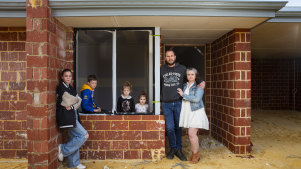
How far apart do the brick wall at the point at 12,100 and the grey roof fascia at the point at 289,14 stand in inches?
178

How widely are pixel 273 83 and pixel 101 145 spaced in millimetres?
9267

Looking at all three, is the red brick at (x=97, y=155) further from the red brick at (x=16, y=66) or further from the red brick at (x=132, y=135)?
the red brick at (x=16, y=66)

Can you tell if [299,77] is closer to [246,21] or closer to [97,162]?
[246,21]

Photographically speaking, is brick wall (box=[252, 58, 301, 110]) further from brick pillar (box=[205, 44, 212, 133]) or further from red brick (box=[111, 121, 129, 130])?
red brick (box=[111, 121, 129, 130])

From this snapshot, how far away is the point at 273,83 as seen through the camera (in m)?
10.3

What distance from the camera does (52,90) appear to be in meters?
3.22

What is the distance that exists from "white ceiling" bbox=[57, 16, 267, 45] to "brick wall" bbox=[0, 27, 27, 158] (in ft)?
3.80

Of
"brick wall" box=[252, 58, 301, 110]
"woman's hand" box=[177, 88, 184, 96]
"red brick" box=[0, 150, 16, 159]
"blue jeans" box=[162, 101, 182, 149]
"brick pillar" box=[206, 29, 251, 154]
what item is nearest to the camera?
"woman's hand" box=[177, 88, 184, 96]

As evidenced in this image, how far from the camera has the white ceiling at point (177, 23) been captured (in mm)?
3398

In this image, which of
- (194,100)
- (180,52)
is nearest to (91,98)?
(194,100)

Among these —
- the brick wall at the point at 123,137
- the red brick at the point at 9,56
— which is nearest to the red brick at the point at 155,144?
the brick wall at the point at 123,137

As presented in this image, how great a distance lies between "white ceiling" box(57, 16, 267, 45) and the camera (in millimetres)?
3398

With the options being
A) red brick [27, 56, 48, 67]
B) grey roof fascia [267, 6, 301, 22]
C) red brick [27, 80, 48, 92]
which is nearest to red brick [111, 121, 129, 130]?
red brick [27, 80, 48, 92]

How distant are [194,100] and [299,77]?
8869 mm
